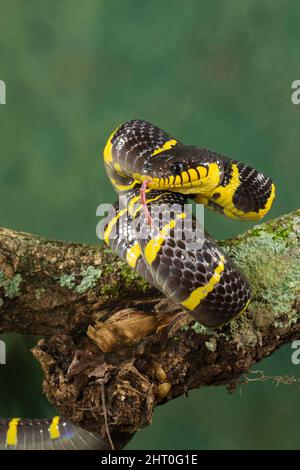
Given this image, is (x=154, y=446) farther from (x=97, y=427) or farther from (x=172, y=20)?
(x=172, y=20)

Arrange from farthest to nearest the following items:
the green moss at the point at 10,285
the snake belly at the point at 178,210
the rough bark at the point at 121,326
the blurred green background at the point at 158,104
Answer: the blurred green background at the point at 158,104 → the green moss at the point at 10,285 → the rough bark at the point at 121,326 → the snake belly at the point at 178,210

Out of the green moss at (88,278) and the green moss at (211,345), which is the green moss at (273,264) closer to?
the green moss at (211,345)

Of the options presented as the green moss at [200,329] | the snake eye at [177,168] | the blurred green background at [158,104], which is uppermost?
the blurred green background at [158,104]

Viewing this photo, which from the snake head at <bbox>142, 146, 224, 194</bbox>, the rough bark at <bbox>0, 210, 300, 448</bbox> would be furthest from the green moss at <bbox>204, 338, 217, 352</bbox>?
the snake head at <bbox>142, 146, 224, 194</bbox>

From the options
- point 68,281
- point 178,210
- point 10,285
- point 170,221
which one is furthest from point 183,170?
point 10,285

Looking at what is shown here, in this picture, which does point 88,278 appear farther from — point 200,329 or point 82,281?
point 200,329

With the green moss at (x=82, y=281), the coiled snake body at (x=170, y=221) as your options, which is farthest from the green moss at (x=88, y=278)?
the coiled snake body at (x=170, y=221)

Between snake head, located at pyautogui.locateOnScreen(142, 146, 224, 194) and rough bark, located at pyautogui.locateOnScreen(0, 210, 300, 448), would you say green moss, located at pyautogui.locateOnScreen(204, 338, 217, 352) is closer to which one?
rough bark, located at pyautogui.locateOnScreen(0, 210, 300, 448)

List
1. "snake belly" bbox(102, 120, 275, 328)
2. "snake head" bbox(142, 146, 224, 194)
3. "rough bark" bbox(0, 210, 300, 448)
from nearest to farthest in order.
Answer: "snake belly" bbox(102, 120, 275, 328), "rough bark" bbox(0, 210, 300, 448), "snake head" bbox(142, 146, 224, 194)
